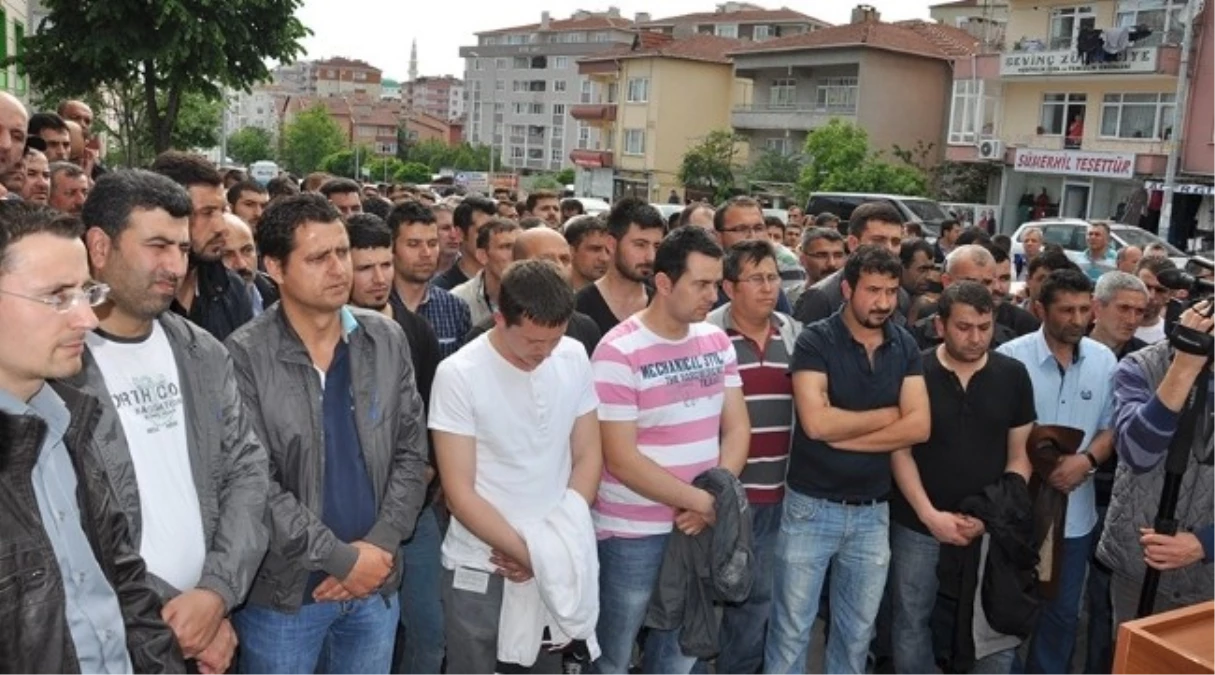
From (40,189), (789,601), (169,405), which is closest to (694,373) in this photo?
(789,601)

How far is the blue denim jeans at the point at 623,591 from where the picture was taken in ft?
14.0

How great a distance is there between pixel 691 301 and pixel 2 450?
8.80 feet

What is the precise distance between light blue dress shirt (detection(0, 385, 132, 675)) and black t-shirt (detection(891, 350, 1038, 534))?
3.44 meters

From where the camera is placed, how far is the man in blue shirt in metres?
4.96

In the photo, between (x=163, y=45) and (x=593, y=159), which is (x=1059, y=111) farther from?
(x=163, y=45)

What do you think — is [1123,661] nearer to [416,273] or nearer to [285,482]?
[285,482]

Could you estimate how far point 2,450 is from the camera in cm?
224

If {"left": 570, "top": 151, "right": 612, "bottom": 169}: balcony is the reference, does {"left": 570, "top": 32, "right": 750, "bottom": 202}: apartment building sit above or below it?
above

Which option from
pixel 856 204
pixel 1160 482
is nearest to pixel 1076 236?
pixel 856 204

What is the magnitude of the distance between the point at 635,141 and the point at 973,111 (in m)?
21.0

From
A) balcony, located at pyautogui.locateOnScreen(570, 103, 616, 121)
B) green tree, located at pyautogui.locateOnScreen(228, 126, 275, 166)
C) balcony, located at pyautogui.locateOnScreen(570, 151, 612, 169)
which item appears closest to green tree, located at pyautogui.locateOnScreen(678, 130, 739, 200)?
balcony, located at pyautogui.locateOnScreen(570, 151, 612, 169)

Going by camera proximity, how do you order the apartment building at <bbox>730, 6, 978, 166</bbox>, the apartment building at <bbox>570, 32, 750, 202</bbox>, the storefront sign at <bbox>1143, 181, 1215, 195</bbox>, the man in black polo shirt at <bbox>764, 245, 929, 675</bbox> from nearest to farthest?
the man in black polo shirt at <bbox>764, 245, 929, 675</bbox> < the storefront sign at <bbox>1143, 181, 1215, 195</bbox> < the apartment building at <bbox>730, 6, 978, 166</bbox> < the apartment building at <bbox>570, 32, 750, 202</bbox>

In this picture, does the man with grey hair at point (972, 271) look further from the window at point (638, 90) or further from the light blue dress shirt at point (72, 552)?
the window at point (638, 90)

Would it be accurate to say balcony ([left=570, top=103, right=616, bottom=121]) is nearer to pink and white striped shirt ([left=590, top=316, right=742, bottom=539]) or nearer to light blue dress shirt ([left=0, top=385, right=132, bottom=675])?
pink and white striped shirt ([left=590, top=316, right=742, bottom=539])
